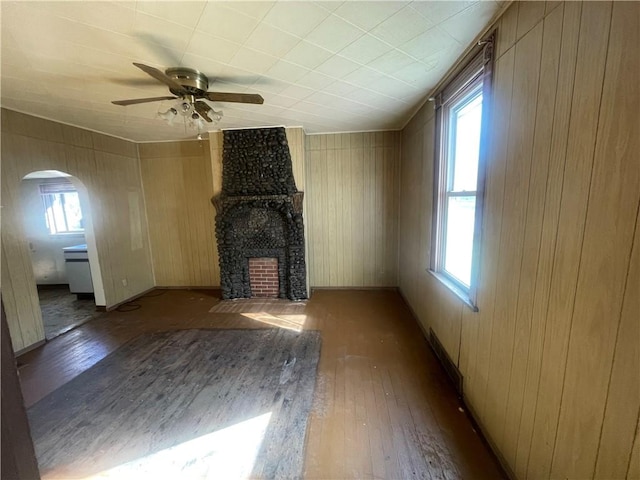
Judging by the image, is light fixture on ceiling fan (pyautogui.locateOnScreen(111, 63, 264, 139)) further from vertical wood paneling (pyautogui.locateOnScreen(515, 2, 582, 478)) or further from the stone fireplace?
vertical wood paneling (pyautogui.locateOnScreen(515, 2, 582, 478))

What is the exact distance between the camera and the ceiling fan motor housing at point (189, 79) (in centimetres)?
203

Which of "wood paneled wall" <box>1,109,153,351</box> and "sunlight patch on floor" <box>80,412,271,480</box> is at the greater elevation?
"wood paneled wall" <box>1,109,153,351</box>

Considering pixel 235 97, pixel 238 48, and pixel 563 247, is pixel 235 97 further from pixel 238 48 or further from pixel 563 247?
pixel 563 247

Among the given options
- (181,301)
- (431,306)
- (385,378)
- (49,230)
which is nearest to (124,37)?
(385,378)

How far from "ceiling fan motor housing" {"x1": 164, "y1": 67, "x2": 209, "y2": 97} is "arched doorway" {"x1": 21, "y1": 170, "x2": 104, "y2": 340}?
380 centimetres

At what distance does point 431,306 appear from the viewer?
278 cm

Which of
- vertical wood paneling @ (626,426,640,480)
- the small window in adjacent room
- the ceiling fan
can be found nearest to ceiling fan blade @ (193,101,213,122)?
the ceiling fan

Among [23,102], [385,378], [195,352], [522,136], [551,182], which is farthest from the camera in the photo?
[195,352]

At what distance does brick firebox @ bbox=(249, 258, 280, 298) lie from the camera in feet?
14.2

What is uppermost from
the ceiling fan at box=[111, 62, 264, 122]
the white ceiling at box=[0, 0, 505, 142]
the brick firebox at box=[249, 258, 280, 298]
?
the white ceiling at box=[0, 0, 505, 142]

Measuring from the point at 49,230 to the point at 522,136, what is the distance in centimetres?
771

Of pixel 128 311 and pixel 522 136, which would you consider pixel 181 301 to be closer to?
pixel 128 311

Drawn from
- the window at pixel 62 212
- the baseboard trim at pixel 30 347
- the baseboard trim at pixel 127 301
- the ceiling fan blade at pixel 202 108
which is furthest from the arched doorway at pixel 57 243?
the ceiling fan blade at pixel 202 108

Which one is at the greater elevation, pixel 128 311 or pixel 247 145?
pixel 247 145
